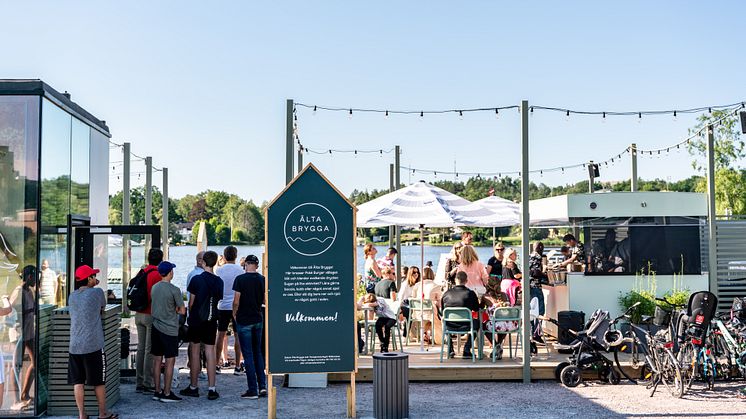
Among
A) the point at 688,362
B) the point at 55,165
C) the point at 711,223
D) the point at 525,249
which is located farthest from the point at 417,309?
the point at 55,165

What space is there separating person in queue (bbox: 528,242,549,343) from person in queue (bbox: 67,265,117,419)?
5516 mm

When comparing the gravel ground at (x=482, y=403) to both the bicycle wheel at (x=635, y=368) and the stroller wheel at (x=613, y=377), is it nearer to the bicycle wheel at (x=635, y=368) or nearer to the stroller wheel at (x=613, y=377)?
the stroller wheel at (x=613, y=377)

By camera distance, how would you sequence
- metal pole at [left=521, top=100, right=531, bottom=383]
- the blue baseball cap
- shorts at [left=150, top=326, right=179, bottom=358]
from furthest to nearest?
metal pole at [left=521, top=100, right=531, bottom=383] → shorts at [left=150, top=326, right=179, bottom=358] → the blue baseball cap

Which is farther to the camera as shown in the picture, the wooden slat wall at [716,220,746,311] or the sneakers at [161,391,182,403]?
the wooden slat wall at [716,220,746,311]

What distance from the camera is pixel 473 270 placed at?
10.2m

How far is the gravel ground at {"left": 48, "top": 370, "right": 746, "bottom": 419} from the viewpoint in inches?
298

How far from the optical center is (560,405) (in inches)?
311

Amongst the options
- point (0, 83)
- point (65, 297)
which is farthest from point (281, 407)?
A: point (0, 83)

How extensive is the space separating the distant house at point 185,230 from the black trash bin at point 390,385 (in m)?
66.4

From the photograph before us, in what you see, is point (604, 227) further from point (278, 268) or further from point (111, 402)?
point (111, 402)

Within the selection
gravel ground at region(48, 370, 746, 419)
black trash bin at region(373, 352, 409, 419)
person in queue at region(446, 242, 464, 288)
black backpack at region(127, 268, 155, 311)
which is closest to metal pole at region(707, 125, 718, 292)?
gravel ground at region(48, 370, 746, 419)

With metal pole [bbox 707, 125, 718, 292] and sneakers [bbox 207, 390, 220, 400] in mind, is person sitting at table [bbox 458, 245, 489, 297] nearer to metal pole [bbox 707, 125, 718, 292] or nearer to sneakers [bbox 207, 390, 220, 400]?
metal pole [bbox 707, 125, 718, 292]

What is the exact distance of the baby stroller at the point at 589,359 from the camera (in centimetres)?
877

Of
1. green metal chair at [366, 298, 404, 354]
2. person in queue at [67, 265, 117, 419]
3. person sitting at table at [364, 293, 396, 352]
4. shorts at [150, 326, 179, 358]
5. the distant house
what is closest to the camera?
person in queue at [67, 265, 117, 419]
